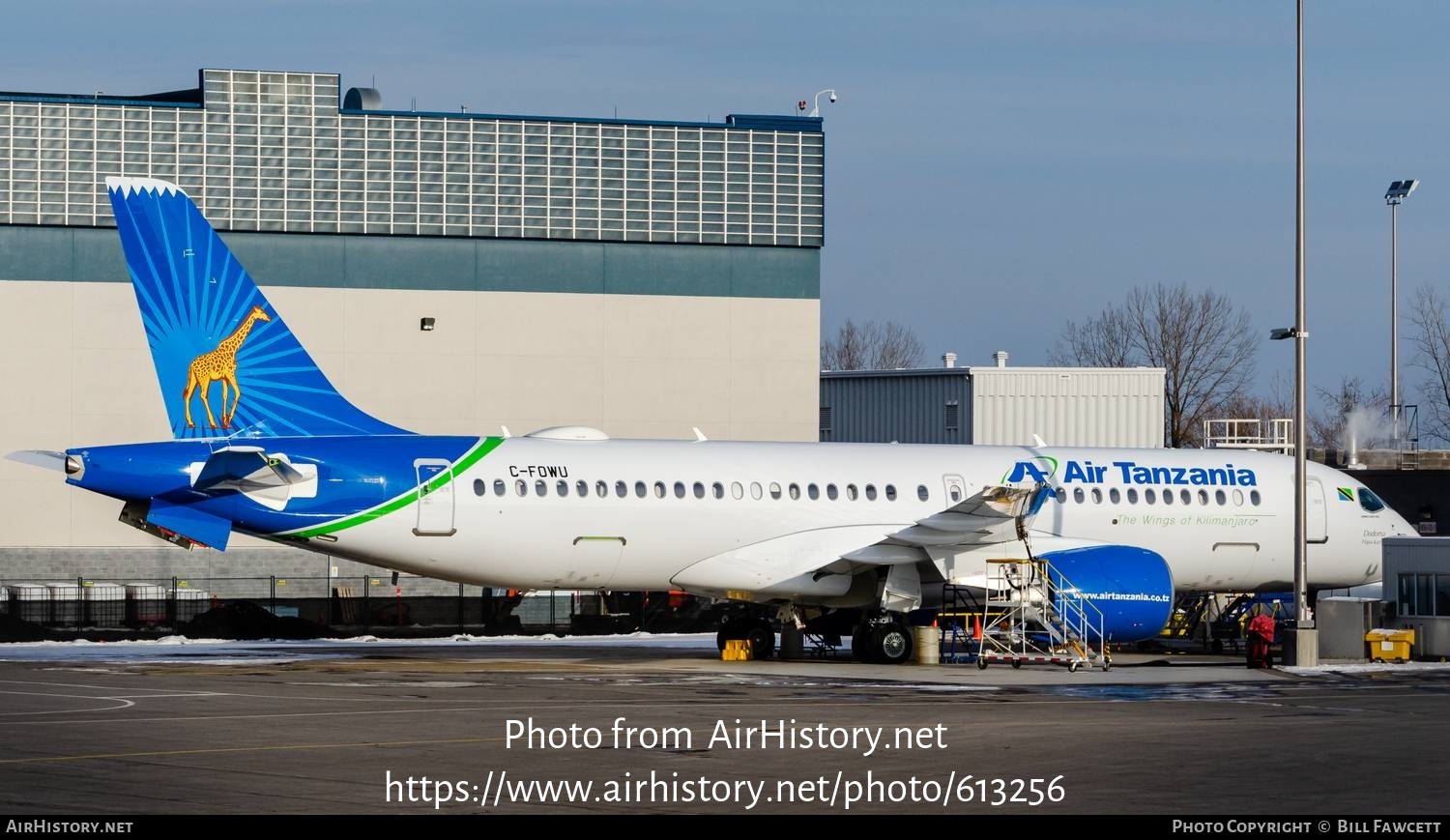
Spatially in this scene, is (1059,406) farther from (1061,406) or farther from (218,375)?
(218,375)

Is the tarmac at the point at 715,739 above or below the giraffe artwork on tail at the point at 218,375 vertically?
below

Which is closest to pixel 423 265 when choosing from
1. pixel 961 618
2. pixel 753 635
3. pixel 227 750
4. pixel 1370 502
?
pixel 753 635

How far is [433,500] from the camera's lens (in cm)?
2900

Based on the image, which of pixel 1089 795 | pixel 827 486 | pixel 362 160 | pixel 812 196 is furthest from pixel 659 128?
pixel 1089 795

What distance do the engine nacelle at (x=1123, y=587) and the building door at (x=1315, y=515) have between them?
549cm

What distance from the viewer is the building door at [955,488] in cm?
3247

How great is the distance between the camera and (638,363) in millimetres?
53906

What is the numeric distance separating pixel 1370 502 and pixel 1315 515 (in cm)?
167

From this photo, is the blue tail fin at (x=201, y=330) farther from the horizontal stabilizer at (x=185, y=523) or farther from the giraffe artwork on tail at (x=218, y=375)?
the horizontal stabilizer at (x=185, y=523)

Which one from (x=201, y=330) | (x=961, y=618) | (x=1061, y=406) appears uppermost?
(x=201, y=330)

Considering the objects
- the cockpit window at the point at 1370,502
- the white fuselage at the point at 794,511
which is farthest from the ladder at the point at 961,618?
the cockpit window at the point at 1370,502

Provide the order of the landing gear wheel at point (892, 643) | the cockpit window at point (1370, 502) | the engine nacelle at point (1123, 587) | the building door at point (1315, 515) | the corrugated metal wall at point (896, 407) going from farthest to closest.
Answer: the corrugated metal wall at point (896, 407) < the cockpit window at point (1370, 502) < the building door at point (1315, 515) < the landing gear wheel at point (892, 643) < the engine nacelle at point (1123, 587)

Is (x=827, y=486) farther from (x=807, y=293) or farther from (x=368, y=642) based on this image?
(x=807, y=293)

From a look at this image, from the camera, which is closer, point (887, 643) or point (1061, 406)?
point (887, 643)
